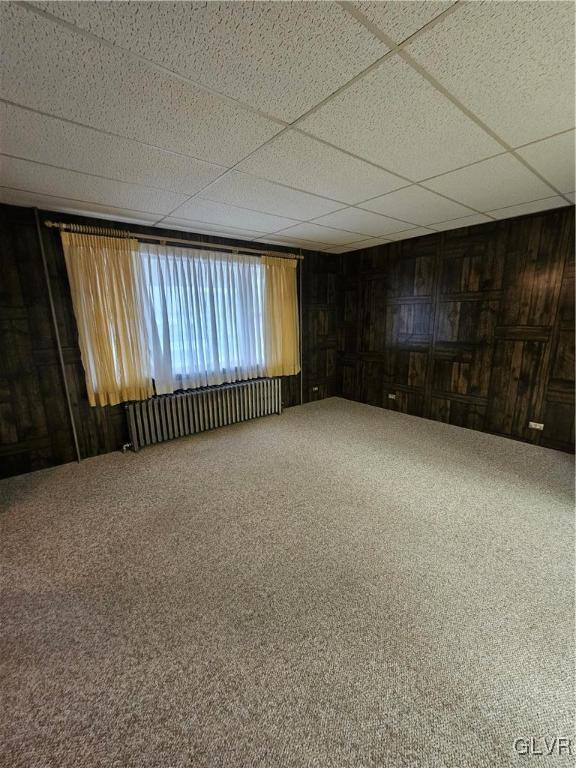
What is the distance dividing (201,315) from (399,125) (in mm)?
2850

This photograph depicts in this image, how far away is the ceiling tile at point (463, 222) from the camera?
342cm

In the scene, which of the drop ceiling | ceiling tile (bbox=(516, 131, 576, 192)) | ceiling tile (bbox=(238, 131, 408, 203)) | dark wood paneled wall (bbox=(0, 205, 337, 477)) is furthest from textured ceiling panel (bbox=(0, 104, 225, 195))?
ceiling tile (bbox=(516, 131, 576, 192))

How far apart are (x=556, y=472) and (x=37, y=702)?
158 inches

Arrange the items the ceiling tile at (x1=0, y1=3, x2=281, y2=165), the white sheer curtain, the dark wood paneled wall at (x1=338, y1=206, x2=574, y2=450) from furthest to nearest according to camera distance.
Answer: the white sheer curtain, the dark wood paneled wall at (x1=338, y1=206, x2=574, y2=450), the ceiling tile at (x1=0, y1=3, x2=281, y2=165)

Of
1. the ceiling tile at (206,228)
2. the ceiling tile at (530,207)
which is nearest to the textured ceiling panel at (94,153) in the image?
the ceiling tile at (206,228)

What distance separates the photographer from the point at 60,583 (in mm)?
1826

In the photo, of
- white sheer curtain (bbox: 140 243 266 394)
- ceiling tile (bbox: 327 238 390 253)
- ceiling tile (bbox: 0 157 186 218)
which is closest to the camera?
ceiling tile (bbox: 0 157 186 218)

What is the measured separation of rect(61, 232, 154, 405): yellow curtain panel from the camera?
3.12 metres

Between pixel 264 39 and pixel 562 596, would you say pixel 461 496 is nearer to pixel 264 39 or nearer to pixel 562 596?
pixel 562 596

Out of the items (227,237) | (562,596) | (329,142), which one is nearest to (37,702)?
(562,596)

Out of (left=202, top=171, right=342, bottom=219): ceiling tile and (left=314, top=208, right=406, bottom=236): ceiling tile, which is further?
(left=314, top=208, right=406, bottom=236): ceiling tile

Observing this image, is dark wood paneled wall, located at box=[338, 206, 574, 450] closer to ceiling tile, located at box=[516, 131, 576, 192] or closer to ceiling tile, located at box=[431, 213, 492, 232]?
ceiling tile, located at box=[431, 213, 492, 232]

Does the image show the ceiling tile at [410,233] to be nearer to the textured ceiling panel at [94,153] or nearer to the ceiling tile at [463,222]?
the ceiling tile at [463,222]

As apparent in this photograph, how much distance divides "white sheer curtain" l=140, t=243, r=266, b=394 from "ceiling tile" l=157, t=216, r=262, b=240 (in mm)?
237
